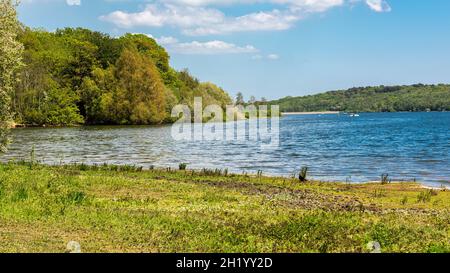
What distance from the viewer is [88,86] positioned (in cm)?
12656

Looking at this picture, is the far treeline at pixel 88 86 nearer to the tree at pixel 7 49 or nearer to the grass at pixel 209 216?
the tree at pixel 7 49

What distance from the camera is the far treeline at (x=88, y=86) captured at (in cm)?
11394

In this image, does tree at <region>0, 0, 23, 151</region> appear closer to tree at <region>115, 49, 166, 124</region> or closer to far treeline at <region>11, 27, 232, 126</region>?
far treeline at <region>11, 27, 232, 126</region>

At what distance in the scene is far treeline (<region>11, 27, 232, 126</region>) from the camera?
114 meters

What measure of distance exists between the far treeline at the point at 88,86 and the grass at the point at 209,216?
89409 millimetres

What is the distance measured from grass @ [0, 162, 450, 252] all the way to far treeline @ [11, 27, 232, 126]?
8941cm

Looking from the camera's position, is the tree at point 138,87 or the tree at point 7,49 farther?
the tree at point 138,87

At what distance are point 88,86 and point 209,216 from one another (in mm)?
113646

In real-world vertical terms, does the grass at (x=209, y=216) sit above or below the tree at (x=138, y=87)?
below

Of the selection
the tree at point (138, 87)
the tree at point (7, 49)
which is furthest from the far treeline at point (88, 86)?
the tree at point (7, 49)

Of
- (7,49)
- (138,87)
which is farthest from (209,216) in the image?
(138,87)

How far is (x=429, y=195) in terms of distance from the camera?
88.7ft
